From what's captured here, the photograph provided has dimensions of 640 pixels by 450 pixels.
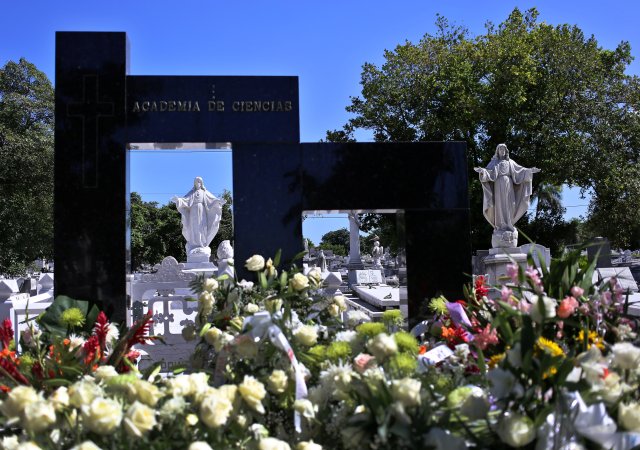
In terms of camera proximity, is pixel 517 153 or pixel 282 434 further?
pixel 517 153

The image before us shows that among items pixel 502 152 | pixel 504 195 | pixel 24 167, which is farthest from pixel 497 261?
pixel 24 167

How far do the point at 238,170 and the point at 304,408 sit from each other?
3.76m

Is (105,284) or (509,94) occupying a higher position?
(509,94)

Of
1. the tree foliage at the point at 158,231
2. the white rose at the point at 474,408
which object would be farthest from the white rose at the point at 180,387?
the tree foliage at the point at 158,231

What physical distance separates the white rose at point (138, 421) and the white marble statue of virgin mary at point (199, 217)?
1777cm

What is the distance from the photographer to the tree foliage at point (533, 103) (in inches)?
934

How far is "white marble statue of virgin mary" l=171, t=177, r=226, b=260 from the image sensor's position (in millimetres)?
19406

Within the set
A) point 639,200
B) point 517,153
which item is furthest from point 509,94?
point 639,200

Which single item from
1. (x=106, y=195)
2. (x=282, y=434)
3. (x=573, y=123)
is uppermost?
(x=573, y=123)

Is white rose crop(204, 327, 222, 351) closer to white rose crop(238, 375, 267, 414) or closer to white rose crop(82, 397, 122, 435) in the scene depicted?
white rose crop(238, 375, 267, 414)

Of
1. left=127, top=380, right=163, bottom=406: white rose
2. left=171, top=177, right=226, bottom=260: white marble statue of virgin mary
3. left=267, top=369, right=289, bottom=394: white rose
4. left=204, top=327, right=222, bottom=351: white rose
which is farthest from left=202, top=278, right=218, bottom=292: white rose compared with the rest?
left=171, top=177, right=226, bottom=260: white marble statue of virgin mary

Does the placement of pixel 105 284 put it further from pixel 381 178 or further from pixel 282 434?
pixel 282 434

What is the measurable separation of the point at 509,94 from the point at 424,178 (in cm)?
1905

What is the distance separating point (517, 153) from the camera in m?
24.9
